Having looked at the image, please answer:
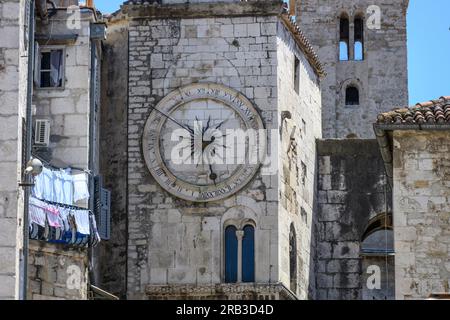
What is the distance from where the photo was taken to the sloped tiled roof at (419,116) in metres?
42.8

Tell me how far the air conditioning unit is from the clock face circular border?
3.97 metres

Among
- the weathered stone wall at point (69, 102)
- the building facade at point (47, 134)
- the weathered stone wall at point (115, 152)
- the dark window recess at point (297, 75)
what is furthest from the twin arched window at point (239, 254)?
the dark window recess at point (297, 75)

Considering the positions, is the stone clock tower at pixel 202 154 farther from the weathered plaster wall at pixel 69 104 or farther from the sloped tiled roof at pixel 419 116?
the sloped tiled roof at pixel 419 116

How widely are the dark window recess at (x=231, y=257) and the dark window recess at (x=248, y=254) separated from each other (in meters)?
0.18

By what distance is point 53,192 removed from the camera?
Result: 42906mm

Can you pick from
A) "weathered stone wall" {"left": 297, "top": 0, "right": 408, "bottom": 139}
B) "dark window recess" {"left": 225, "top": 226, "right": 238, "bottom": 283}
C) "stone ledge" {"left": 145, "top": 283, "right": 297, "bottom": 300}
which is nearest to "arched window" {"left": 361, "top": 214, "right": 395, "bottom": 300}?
"stone ledge" {"left": 145, "top": 283, "right": 297, "bottom": 300}

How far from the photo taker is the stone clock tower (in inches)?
1855

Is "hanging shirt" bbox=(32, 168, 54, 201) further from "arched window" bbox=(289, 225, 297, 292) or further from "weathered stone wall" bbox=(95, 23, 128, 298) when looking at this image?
"arched window" bbox=(289, 225, 297, 292)

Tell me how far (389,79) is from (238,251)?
73.0ft

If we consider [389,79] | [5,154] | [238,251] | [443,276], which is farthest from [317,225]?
[389,79]

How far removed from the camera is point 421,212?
42.8 metres

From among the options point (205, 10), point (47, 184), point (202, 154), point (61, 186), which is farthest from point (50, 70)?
point (205, 10)

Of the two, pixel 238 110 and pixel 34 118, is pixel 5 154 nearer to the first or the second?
pixel 34 118

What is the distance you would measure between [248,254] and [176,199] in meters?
2.05
